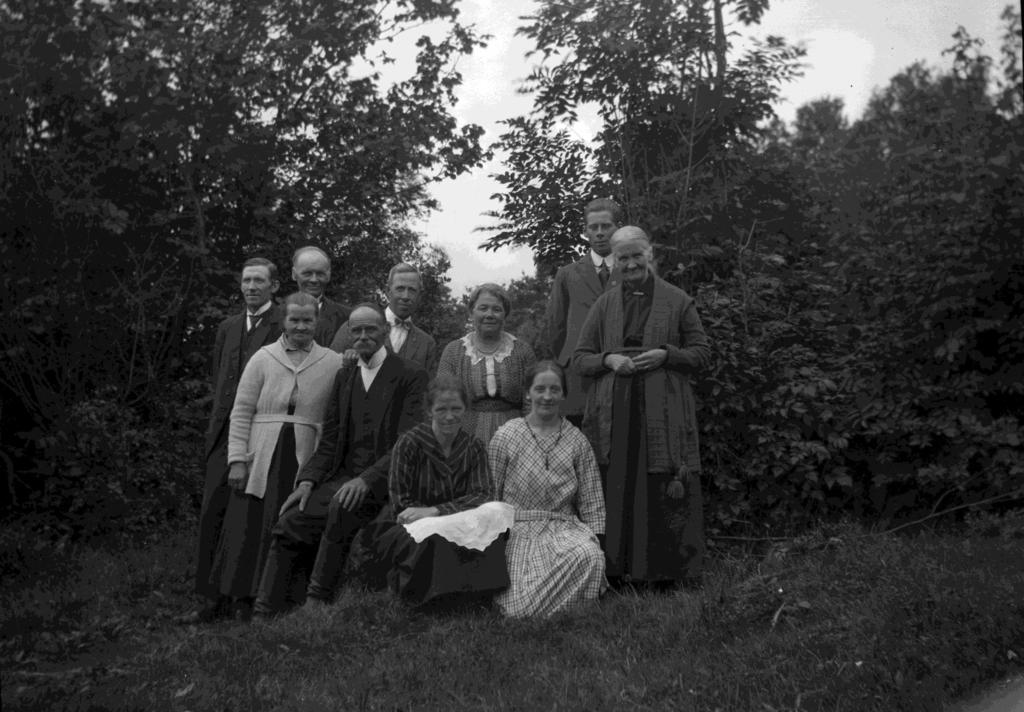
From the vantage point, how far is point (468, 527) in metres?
4.99

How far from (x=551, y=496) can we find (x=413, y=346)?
1304 millimetres

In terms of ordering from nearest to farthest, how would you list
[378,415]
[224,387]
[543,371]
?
[543,371], [378,415], [224,387]

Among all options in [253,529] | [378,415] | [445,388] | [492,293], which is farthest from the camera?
[492,293]

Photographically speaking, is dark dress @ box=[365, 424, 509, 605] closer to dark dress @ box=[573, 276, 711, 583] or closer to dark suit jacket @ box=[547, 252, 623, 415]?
dark dress @ box=[573, 276, 711, 583]

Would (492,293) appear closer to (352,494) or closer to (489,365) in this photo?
(489,365)

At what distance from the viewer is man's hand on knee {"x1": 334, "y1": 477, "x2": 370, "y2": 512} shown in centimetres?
519

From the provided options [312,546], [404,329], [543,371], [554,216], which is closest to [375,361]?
[404,329]

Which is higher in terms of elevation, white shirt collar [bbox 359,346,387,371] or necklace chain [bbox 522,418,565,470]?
white shirt collar [bbox 359,346,387,371]

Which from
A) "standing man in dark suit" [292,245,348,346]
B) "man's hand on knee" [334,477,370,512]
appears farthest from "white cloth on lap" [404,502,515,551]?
"standing man in dark suit" [292,245,348,346]

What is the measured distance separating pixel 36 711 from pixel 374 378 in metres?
2.39

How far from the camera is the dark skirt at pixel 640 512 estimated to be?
5.25m

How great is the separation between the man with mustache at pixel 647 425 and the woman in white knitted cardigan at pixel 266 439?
Result: 148 cm

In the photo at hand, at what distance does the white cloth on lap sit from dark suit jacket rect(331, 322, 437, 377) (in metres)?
1.13

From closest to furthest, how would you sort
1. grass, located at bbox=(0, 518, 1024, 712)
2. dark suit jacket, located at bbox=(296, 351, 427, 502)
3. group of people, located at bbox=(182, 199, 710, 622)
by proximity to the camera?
1. grass, located at bbox=(0, 518, 1024, 712)
2. group of people, located at bbox=(182, 199, 710, 622)
3. dark suit jacket, located at bbox=(296, 351, 427, 502)
